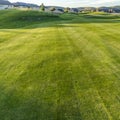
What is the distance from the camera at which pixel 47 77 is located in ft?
42.6

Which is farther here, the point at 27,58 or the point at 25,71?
the point at 27,58

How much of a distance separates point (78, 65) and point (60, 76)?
2385 millimetres

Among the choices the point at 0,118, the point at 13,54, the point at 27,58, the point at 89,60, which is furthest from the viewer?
the point at 13,54

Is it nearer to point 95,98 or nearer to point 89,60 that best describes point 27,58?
point 89,60

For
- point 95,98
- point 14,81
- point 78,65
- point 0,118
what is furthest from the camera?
point 78,65

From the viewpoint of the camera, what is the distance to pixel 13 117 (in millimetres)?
8734

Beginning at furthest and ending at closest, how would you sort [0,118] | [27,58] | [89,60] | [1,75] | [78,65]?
[27,58], [89,60], [78,65], [1,75], [0,118]

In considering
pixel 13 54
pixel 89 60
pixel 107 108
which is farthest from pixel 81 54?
pixel 107 108

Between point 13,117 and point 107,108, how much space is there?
3.02 meters

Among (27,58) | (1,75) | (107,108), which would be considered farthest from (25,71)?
(107,108)

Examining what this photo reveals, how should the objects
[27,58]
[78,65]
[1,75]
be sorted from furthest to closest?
[27,58] < [78,65] < [1,75]

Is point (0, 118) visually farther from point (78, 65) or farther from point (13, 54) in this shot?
point (13, 54)

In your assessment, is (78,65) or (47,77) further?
(78,65)

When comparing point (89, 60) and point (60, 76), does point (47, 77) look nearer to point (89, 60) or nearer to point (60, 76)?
point (60, 76)
